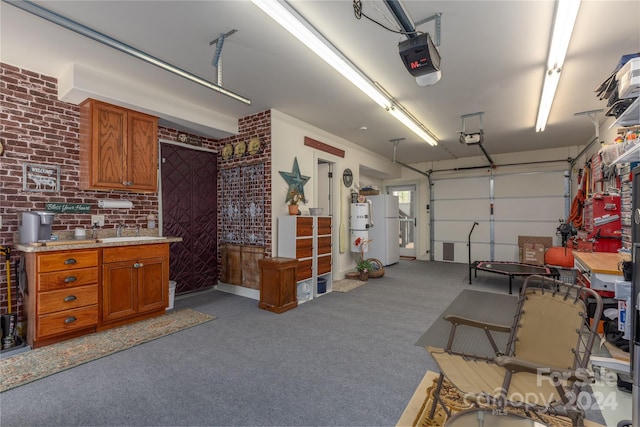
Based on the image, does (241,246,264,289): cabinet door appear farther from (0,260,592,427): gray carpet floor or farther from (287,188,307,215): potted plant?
(0,260,592,427): gray carpet floor

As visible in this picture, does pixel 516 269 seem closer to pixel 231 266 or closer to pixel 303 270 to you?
pixel 303 270

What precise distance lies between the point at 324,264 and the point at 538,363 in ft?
12.7

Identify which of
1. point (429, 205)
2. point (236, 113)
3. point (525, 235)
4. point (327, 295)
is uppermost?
point (236, 113)

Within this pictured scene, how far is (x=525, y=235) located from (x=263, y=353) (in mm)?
8397

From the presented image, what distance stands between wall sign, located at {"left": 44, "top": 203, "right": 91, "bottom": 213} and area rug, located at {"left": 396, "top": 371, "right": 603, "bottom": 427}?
4459mm

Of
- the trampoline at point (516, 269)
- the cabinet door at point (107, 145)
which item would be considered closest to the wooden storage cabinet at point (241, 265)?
the cabinet door at point (107, 145)

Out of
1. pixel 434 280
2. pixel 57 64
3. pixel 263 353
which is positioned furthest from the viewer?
pixel 434 280

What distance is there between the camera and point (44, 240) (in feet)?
11.3

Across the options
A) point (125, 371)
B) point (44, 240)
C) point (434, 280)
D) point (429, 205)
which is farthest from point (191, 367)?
point (429, 205)

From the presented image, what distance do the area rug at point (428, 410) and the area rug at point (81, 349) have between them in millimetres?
2855

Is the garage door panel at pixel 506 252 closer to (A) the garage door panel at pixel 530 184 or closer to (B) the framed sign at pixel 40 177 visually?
(A) the garage door panel at pixel 530 184

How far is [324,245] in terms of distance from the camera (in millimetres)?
5680

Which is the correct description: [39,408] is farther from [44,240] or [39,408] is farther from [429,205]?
[429,205]

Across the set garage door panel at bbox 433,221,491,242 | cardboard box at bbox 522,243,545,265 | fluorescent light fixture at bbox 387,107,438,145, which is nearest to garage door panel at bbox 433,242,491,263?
garage door panel at bbox 433,221,491,242
